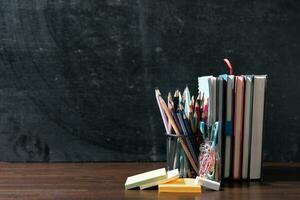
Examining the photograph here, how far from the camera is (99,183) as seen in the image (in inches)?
40.1

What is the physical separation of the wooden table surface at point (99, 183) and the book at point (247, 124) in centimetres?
5

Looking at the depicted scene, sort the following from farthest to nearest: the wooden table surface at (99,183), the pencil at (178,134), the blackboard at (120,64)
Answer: the blackboard at (120,64) < the pencil at (178,134) < the wooden table surface at (99,183)

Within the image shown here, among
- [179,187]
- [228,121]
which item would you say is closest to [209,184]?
[179,187]

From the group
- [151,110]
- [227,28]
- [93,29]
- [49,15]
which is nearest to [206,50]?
[227,28]

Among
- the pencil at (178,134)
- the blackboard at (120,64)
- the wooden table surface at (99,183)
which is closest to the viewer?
the wooden table surface at (99,183)

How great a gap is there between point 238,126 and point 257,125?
0.15 ft

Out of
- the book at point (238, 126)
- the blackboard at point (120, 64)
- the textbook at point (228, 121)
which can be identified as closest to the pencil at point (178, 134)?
the textbook at point (228, 121)

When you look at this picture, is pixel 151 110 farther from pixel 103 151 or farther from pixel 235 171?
pixel 235 171

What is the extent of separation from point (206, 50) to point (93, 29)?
34 cm

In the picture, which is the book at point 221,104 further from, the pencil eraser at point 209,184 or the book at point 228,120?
the pencil eraser at point 209,184

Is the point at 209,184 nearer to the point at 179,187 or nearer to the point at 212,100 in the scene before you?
the point at 179,187

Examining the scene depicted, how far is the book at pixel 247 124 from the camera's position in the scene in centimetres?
105

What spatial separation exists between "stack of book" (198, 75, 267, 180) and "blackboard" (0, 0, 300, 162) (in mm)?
246

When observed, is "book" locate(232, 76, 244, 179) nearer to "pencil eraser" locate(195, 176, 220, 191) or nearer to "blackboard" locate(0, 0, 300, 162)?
"pencil eraser" locate(195, 176, 220, 191)
